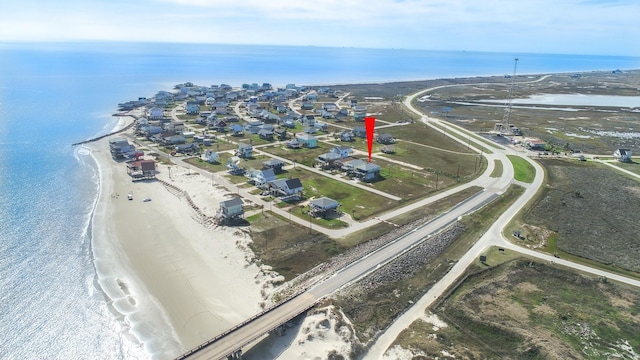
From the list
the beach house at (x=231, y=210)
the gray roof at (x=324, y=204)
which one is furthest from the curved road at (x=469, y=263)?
the beach house at (x=231, y=210)

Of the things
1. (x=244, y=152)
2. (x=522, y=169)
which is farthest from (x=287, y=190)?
(x=522, y=169)

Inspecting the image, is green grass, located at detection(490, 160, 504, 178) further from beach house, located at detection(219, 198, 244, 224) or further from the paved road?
beach house, located at detection(219, 198, 244, 224)

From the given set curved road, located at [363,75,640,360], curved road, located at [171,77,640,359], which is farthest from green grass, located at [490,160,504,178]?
curved road, located at [363,75,640,360]

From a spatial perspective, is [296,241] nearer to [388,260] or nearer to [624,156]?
[388,260]

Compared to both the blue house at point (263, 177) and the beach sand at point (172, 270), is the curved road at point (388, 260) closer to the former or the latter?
the beach sand at point (172, 270)

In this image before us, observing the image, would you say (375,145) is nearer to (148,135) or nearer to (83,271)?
(148,135)

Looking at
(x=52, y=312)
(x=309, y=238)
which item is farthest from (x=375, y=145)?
(x=52, y=312)
